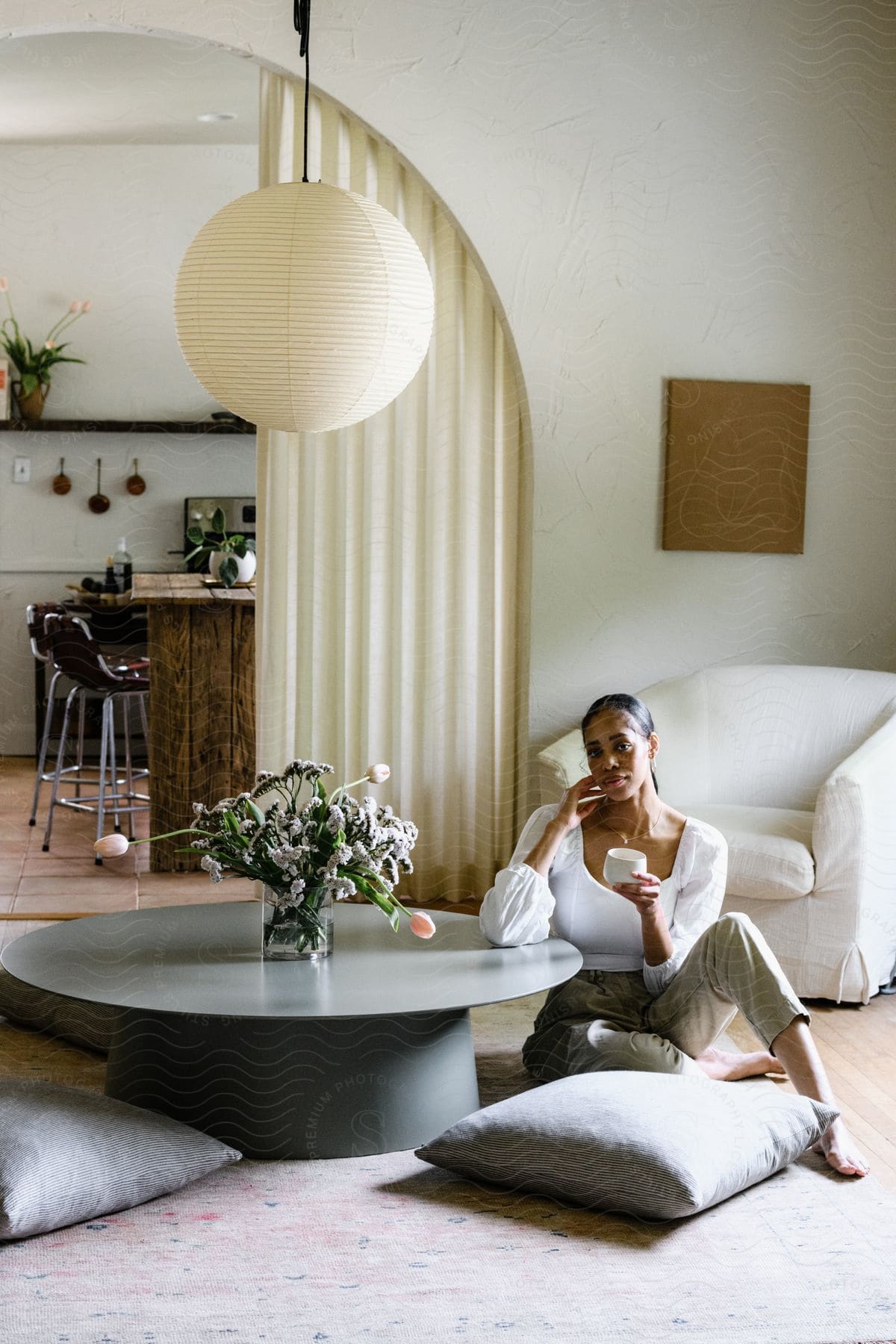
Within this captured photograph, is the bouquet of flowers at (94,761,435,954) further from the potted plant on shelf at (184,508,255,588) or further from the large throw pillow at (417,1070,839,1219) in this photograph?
the potted plant on shelf at (184,508,255,588)

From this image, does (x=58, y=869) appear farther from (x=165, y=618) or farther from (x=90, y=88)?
(x=90, y=88)

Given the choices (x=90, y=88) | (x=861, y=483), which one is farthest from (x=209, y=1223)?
(x=90, y=88)

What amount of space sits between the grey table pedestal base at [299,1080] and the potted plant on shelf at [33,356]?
442 centimetres

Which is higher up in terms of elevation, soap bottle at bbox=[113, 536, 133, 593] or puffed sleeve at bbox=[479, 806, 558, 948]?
soap bottle at bbox=[113, 536, 133, 593]

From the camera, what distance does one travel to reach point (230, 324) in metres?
2.64

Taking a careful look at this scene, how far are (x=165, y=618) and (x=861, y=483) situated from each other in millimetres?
2025

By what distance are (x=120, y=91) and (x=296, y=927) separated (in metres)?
3.45

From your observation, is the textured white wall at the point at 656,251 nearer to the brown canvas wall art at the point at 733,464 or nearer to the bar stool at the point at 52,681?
the brown canvas wall art at the point at 733,464

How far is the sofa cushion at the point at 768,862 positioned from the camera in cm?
323

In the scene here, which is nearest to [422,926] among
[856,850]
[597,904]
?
[597,904]

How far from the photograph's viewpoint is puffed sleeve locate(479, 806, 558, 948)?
249 cm

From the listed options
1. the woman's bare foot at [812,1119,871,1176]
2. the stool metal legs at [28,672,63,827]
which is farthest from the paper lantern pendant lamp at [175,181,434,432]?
the stool metal legs at [28,672,63,827]

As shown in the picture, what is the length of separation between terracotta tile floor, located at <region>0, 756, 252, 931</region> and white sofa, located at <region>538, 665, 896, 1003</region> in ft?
3.93

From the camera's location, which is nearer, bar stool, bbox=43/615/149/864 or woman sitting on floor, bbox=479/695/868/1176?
woman sitting on floor, bbox=479/695/868/1176
